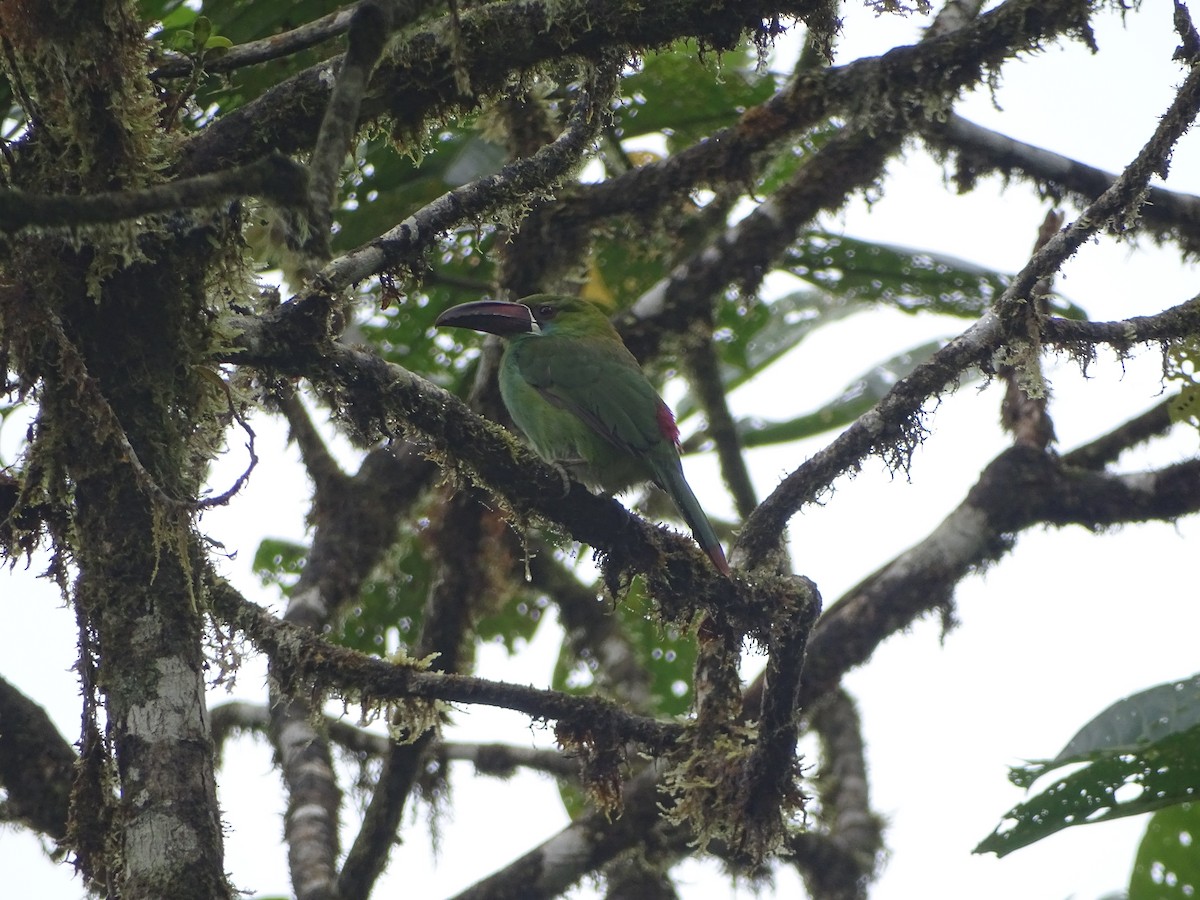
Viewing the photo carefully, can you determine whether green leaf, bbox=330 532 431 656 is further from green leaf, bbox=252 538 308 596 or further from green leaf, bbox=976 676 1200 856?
green leaf, bbox=976 676 1200 856

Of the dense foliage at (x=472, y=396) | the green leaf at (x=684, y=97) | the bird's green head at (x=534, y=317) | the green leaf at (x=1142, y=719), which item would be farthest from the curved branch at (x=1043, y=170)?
the green leaf at (x=1142, y=719)

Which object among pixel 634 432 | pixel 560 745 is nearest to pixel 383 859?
pixel 560 745

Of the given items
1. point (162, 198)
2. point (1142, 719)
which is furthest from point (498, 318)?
point (162, 198)

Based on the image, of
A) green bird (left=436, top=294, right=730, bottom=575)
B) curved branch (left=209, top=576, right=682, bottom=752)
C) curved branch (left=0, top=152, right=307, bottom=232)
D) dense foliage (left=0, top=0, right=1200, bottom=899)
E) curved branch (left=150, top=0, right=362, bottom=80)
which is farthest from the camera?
green bird (left=436, top=294, right=730, bottom=575)

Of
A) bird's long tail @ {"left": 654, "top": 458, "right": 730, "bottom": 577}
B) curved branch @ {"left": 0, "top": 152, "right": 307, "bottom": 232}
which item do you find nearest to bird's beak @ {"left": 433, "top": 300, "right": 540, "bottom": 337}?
bird's long tail @ {"left": 654, "top": 458, "right": 730, "bottom": 577}

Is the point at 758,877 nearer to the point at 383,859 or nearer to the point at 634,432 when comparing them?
the point at 383,859

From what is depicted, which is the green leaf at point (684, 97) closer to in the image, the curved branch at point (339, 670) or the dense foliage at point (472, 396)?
the dense foliage at point (472, 396)

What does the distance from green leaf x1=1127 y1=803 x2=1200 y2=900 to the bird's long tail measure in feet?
4.15

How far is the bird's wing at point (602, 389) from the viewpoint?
4.57 m

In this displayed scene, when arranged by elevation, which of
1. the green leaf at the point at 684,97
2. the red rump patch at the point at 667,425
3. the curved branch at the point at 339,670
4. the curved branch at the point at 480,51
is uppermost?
the green leaf at the point at 684,97

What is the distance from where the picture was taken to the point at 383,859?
15.1 feet

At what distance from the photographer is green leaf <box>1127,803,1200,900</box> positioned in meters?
3.19

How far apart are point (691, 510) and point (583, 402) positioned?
735 millimetres

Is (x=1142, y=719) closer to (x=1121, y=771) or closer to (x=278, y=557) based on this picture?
(x=1121, y=771)
